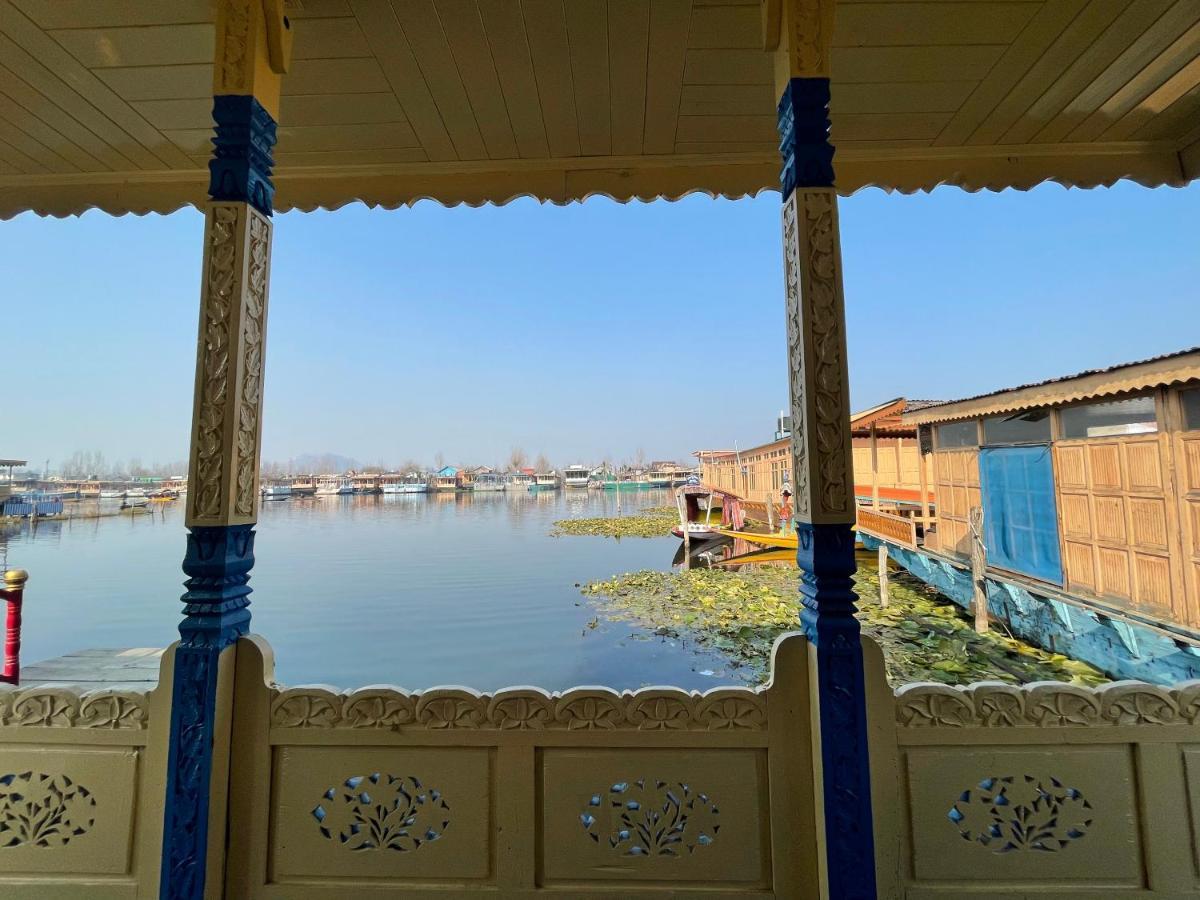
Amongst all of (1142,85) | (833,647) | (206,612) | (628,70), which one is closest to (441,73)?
(628,70)

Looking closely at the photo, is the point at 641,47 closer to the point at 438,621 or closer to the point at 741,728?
the point at 741,728

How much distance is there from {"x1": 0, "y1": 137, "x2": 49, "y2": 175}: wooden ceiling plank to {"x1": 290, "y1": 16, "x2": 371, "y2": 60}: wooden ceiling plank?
48.3 inches

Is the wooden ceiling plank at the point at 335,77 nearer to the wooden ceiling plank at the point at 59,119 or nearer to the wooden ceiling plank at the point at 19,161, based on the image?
the wooden ceiling plank at the point at 59,119

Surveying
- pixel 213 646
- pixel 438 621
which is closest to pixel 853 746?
pixel 213 646

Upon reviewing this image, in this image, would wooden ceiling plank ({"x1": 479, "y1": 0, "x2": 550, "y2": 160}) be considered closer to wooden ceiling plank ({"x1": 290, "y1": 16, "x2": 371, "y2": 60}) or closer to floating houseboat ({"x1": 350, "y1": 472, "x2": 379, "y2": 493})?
wooden ceiling plank ({"x1": 290, "y1": 16, "x2": 371, "y2": 60})

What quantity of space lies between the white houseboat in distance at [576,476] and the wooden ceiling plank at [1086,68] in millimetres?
25800

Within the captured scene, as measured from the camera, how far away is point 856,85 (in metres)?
1.50

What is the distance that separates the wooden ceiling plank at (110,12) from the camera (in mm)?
1220

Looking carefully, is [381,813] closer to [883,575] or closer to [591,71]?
[591,71]

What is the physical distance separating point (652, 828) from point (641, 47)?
6.31ft

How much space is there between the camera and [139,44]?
1.33 metres

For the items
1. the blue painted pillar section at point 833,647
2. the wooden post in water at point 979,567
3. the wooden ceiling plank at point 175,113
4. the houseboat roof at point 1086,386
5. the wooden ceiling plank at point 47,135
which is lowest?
the wooden post in water at point 979,567

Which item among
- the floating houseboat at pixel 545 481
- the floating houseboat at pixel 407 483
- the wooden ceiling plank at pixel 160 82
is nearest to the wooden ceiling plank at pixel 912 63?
the wooden ceiling plank at pixel 160 82

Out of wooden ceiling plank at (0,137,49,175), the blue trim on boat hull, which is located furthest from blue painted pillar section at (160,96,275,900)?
the blue trim on boat hull
